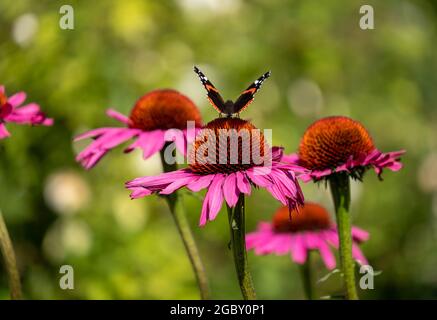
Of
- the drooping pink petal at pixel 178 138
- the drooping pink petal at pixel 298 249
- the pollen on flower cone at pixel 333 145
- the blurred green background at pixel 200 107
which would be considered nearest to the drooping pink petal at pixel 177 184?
the drooping pink petal at pixel 178 138

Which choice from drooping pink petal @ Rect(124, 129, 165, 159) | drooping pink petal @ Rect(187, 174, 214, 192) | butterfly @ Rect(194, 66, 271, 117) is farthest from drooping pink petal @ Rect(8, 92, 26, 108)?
drooping pink petal @ Rect(187, 174, 214, 192)

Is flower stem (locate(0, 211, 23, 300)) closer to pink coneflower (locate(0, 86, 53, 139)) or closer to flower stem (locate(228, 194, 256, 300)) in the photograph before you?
pink coneflower (locate(0, 86, 53, 139))

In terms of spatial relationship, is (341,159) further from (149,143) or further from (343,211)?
(149,143)

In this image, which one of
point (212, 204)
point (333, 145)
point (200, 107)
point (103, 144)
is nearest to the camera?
point (212, 204)

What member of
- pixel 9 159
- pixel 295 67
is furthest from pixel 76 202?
pixel 295 67

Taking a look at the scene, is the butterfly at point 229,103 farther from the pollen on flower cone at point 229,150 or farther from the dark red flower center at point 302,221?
the dark red flower center at point 302,221

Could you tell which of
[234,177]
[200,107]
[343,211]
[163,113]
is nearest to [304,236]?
[343,211]
